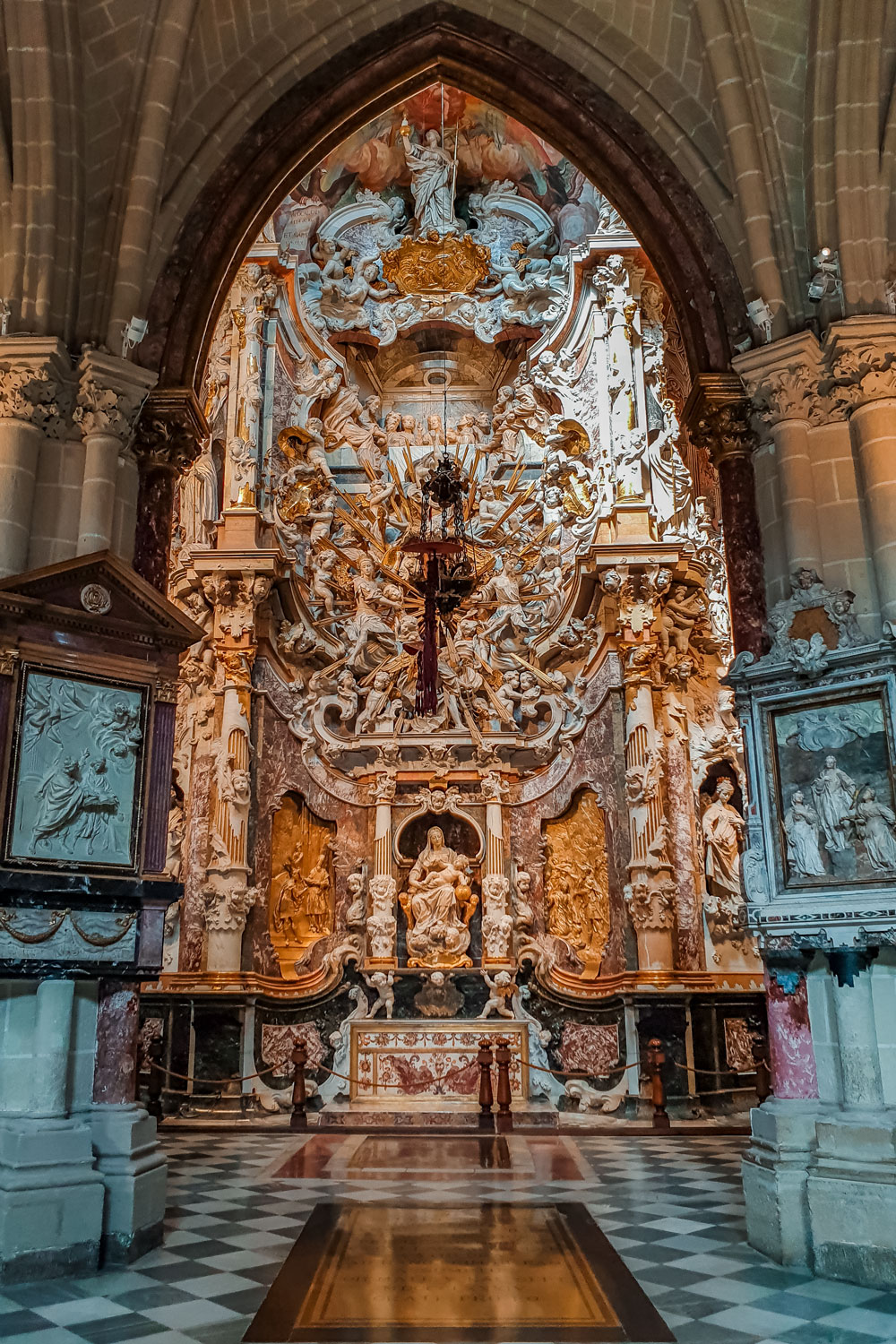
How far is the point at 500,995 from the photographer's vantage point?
12.9 metres

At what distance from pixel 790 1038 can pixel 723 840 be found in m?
6.75

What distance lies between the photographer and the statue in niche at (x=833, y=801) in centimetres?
607

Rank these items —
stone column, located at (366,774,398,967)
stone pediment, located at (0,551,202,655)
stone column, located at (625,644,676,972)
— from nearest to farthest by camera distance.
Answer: stone pediment, located at (0,551,202,655) < stone column, located at (625,644,676,972) < stone column, located at (366,774,398,967)

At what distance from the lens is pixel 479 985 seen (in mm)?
13141

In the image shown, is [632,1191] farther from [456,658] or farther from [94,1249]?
[456,658]

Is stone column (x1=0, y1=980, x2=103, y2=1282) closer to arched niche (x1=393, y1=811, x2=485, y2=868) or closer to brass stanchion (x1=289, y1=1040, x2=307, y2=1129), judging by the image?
brass stanchion (x1=289, y1=1040, x2=307, y2=1129)

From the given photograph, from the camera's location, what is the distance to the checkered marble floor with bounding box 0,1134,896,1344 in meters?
4.59

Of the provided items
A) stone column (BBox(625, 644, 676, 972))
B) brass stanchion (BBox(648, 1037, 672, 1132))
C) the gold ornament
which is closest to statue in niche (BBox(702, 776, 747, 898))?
stone column (BBox(625, 644, 676, 972))

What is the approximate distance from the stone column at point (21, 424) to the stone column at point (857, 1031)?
212 inches

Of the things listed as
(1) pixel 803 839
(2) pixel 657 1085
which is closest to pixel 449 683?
(2) pixel 657 1085

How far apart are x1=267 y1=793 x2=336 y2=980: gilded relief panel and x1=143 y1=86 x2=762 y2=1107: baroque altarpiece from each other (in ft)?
0.13

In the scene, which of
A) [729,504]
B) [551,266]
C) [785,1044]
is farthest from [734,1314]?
[551,266]

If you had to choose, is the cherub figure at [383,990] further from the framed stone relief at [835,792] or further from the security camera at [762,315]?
the security camera at [762,315]

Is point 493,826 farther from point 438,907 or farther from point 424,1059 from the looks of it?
point 424,1059
